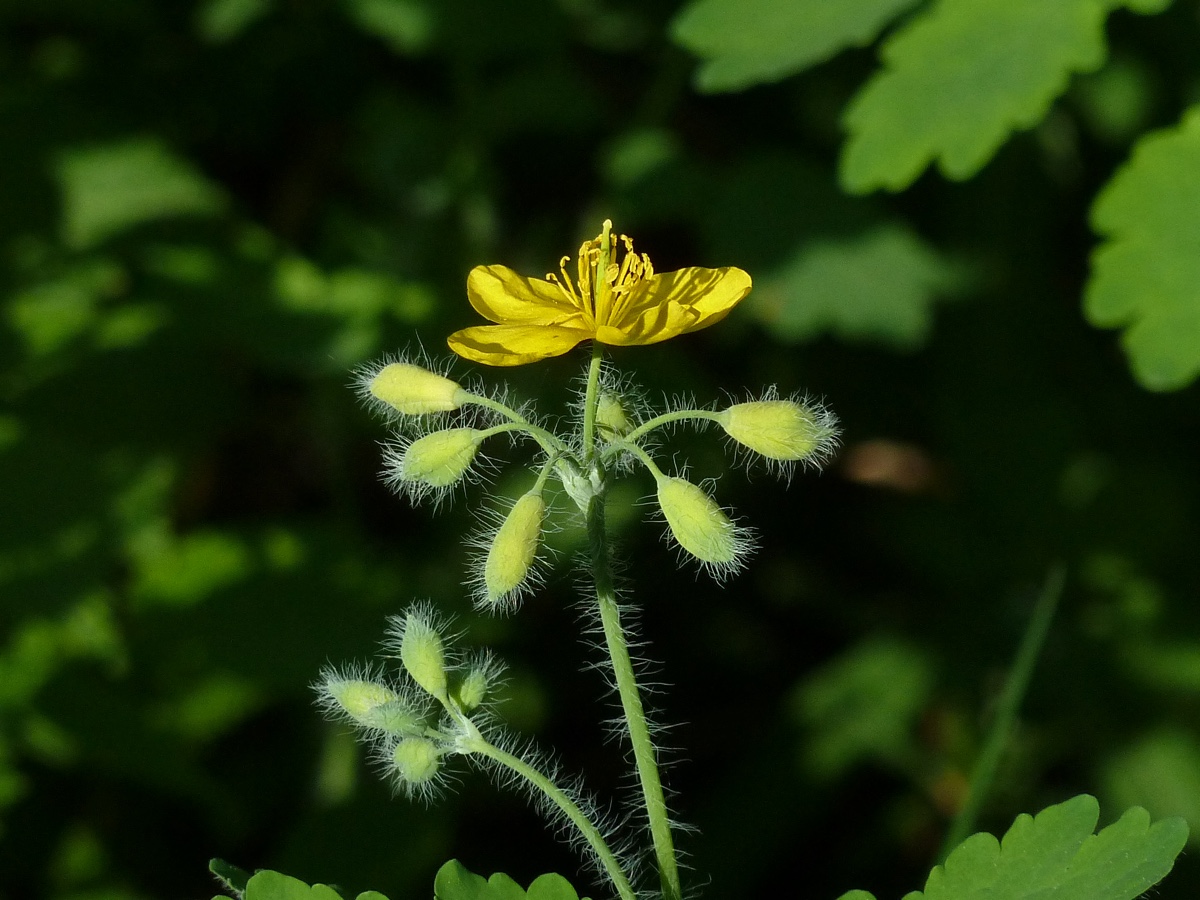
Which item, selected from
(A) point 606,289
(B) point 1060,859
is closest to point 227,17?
(A) point 606,289

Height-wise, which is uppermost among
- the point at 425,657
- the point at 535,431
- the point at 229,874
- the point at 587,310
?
the point at 587,310

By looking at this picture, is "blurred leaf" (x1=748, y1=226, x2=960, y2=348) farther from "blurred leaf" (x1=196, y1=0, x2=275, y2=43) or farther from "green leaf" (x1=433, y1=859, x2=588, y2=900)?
"green leaf" (x1=433, y1=859, x2=588, y2=900)

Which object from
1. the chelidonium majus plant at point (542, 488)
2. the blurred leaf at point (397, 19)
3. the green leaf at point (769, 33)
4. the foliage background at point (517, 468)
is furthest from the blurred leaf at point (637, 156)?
the chelidonium majus plant at point (542, 488)

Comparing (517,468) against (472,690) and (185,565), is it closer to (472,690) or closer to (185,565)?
(185,565)

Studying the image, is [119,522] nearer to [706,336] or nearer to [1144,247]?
[706,336]

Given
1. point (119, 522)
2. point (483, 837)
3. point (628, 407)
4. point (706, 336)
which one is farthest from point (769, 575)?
point (628, 407)

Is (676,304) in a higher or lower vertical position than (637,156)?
lower

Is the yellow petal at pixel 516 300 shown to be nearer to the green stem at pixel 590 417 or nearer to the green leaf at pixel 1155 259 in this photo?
the green stem at pixel 590 417
